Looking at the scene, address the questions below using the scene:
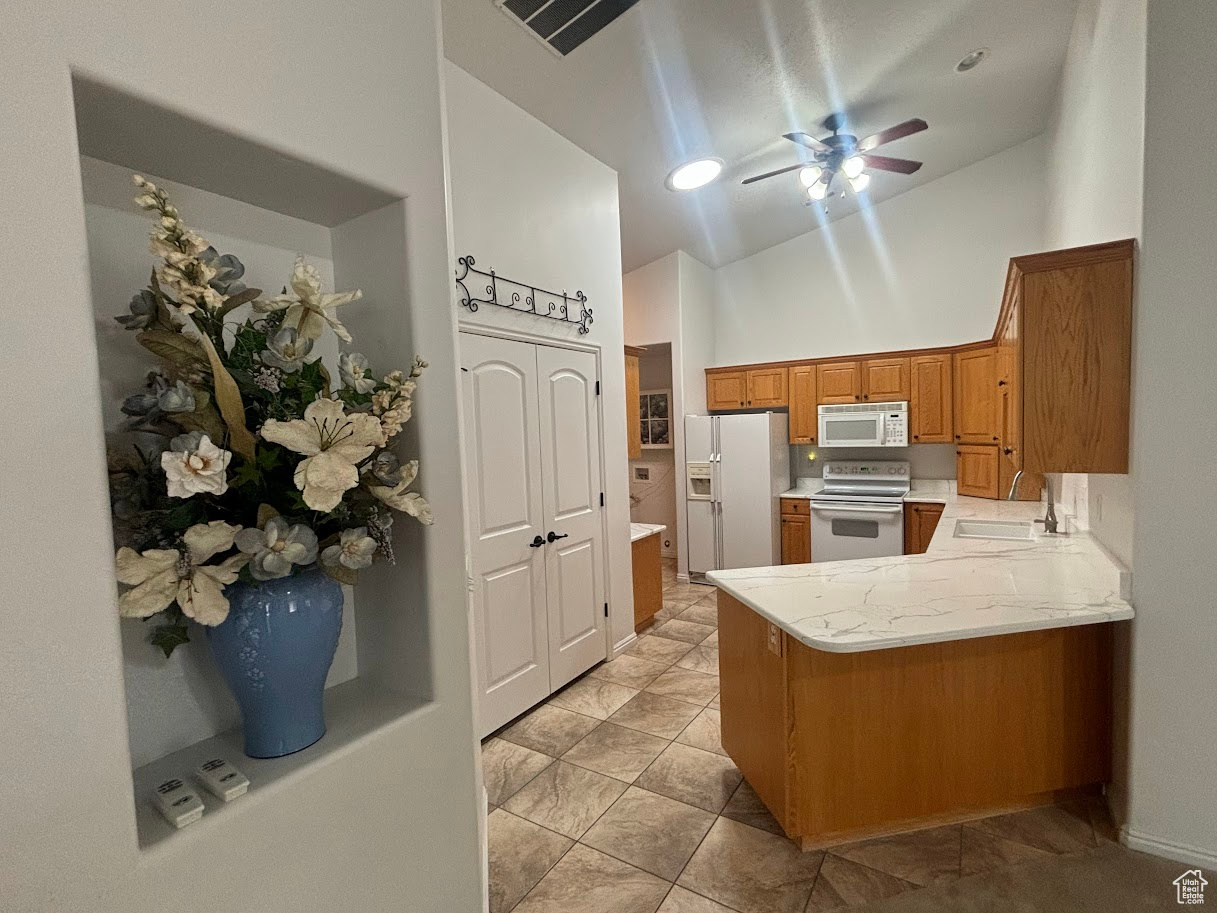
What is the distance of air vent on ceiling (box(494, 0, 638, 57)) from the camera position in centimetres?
221

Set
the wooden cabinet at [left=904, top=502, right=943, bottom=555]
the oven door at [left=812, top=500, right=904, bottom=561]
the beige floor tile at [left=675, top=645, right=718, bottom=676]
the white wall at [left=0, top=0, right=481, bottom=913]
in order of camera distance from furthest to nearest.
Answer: the oven door at [left=812, top=500, right=904, bottom=561], the wooden cabinet at [left=904, top=502, right=943, bottom=555], the beige floor tile at [left=675, top=645, right=718, bottom=676], the white wall at [left=0, top=0, right=481, bottom=913]

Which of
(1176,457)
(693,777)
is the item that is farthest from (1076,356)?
(693,777)

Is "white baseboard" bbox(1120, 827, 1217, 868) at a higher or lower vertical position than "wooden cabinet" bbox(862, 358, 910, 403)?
lower

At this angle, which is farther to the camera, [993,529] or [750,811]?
[993,529]

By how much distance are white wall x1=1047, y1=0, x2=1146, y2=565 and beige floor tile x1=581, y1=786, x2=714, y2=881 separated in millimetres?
1881

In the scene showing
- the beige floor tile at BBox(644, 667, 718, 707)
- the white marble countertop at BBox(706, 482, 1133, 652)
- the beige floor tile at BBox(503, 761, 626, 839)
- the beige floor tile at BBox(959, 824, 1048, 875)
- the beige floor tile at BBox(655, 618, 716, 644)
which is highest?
the white marble countertop at BBox(706, 482, 1133, 652)

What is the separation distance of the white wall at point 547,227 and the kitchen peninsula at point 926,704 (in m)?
1.70

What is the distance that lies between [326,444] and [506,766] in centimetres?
221

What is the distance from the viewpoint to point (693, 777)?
2428 millimetres

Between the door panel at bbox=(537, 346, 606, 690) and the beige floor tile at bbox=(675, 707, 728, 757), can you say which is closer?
the beige floor tile at bbox=(675, 707, 728, 757)

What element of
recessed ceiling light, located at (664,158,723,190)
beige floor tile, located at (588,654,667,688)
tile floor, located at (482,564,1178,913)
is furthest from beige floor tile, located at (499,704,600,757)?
recessed ceiling light, located at (664,158,723,190)

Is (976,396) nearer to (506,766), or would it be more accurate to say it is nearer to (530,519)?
(530,519)

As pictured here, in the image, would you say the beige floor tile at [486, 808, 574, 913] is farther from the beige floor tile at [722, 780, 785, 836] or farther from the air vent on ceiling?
the air vent on ceiling

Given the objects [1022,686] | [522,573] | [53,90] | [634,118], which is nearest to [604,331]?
[634,118]
